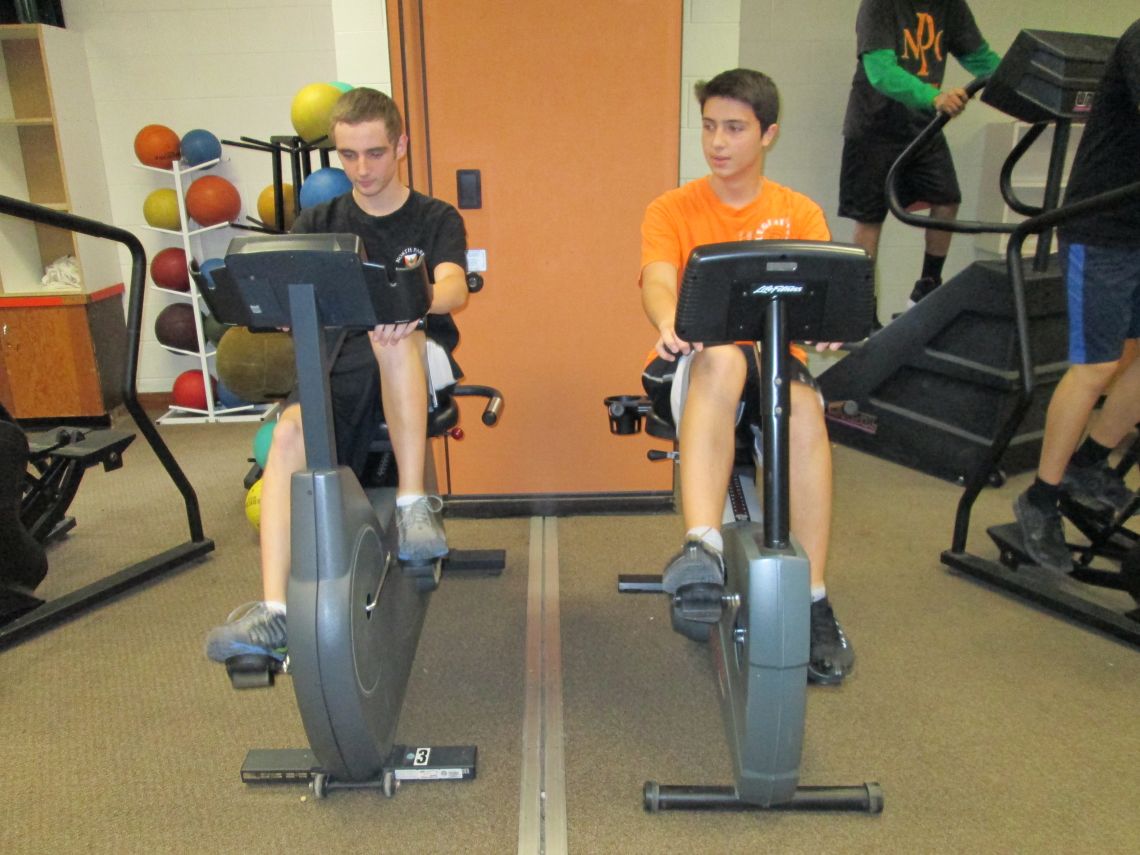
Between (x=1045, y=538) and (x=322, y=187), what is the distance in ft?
8.67

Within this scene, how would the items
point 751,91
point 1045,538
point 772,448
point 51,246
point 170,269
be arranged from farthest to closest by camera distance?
point 51,246 → point 170,269 → point 1045,538 → point 751,91 → point 772,448

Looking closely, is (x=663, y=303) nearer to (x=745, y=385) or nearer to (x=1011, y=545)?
(x=745, y=385)

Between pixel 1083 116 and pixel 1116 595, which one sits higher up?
pixel 1083 116

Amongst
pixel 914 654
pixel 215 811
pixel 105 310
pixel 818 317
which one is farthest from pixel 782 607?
pixel 105 310

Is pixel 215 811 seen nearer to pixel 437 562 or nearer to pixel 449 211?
pixel 437 562

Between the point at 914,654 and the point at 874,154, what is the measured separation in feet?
8.35

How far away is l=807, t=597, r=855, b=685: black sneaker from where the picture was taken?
69.2 inches

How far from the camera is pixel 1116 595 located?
8.26ft

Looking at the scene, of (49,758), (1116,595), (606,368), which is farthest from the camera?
(606,368)

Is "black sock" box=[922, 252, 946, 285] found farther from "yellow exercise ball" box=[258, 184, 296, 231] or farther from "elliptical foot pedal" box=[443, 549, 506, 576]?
"yellow exercise ball" box=[258, 184, 296, 231]

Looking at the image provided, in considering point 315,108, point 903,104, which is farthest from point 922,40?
point 315,108

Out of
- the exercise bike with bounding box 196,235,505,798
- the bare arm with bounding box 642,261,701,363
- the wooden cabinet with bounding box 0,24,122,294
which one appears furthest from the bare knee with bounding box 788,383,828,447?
the wooden cabinet with bounding box 0,24,122,294

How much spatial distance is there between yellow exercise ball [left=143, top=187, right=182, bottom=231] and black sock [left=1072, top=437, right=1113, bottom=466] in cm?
415

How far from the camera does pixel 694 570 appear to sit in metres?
1.69
